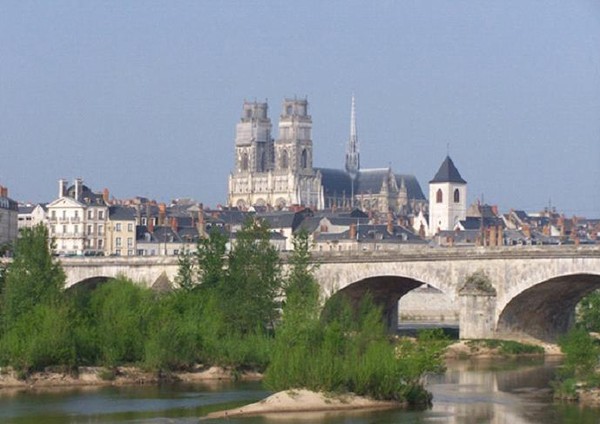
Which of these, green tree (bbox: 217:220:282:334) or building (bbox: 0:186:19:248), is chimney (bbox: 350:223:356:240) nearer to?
building (bbox: 0:186:19:248)

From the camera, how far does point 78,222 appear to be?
12100 cm

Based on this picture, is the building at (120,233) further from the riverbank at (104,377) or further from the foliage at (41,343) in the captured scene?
the foliage at (41,343)

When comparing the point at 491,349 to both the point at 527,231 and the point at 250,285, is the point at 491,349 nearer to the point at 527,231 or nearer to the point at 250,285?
the point at 250,285

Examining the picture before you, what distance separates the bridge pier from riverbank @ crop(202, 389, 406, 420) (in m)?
24.3

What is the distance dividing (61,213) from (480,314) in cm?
5247

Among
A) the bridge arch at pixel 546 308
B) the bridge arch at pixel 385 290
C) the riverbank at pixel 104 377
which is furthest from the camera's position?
the bridge arch at pixel 385 290

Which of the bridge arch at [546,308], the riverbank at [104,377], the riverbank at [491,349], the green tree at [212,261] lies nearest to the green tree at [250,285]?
the green tree at [212,261]

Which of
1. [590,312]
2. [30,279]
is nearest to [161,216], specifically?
[590,312]

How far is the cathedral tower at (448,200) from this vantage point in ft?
489

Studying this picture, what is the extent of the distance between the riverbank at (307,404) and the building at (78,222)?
69.5 metres

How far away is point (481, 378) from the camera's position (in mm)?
63781

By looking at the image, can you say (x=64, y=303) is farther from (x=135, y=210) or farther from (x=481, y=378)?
(x=135, y=210)

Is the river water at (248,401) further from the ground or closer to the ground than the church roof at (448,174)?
closer to the ground

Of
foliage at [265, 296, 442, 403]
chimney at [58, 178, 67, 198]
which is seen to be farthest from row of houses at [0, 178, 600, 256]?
foliage at [265, 296, 442, 403]
